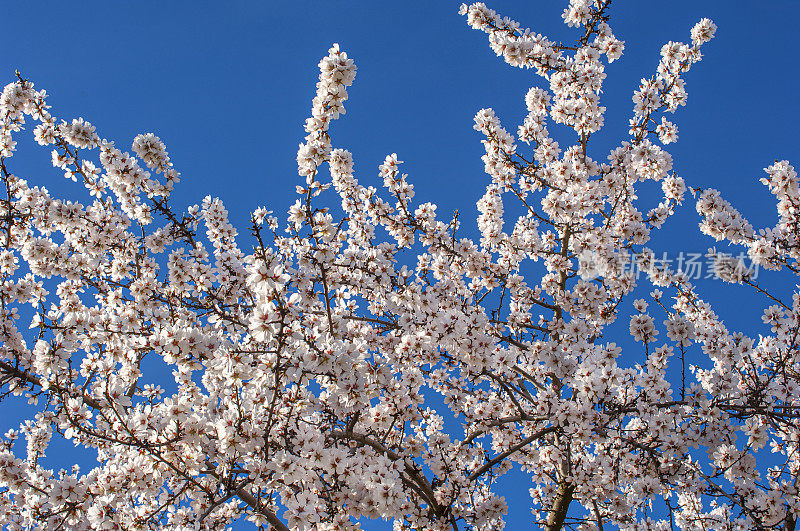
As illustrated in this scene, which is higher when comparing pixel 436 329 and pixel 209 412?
pixel 436 329

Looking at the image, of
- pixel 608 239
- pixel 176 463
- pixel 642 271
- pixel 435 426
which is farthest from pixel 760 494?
pixel 176 463

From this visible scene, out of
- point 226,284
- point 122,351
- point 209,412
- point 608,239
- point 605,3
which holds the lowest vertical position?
point 209,412

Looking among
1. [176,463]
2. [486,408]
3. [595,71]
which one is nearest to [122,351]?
[176,463]

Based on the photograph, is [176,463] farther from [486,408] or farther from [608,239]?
[608,239]

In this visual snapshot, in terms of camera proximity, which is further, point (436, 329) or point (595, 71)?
point (595, 71)

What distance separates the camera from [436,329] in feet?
23.4

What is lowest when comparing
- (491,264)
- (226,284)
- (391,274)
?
(226,284)

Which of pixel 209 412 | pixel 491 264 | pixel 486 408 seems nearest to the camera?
pixel 209 412

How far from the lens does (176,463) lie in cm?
589

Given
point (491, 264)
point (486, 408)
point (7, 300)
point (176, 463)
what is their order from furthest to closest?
point (491, 264) → point (486, 408) → point (7, 300) → point (176, 463)

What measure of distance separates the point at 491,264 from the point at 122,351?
5.82 metres

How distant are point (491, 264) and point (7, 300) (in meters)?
7.39

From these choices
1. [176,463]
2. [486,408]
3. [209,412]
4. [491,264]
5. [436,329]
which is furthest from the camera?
[491,264]

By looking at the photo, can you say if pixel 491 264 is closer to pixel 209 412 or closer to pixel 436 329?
pixel 436 329
